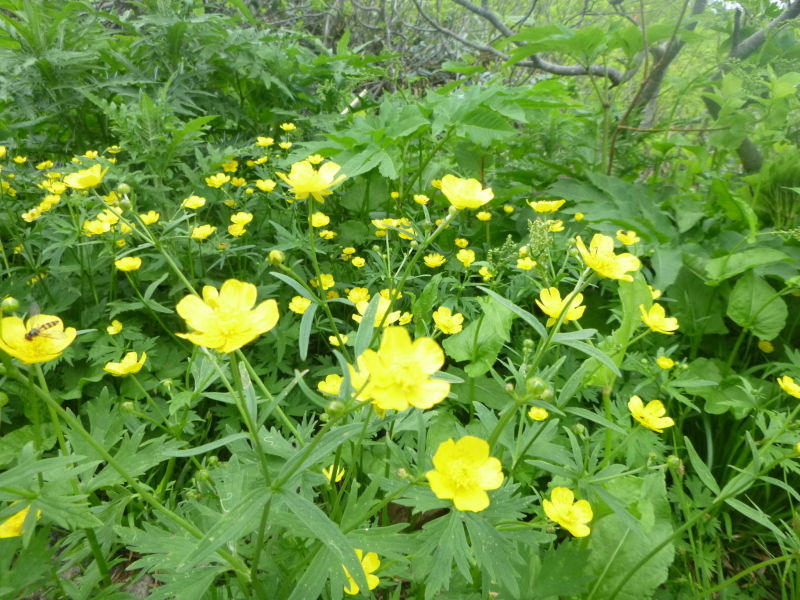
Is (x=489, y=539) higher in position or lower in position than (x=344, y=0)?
lower

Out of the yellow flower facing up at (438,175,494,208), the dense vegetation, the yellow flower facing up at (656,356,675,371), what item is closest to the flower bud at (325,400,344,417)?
the dense vegetation

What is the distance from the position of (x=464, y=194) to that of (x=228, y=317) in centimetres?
64

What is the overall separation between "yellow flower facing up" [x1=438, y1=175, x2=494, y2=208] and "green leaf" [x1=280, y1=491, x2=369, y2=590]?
67 cm

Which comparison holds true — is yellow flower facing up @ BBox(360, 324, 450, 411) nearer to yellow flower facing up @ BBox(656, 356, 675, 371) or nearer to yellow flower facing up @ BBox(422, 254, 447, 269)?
yellow flower facing up @ BBox(656, 356, 675, 371)

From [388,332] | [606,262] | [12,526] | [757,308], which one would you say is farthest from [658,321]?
[12,526]

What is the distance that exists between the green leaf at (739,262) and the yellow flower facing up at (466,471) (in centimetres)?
155

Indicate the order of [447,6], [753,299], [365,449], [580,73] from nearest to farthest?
[365,449], [753,299], [580,73], [447,6]

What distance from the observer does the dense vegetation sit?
0.84 metres

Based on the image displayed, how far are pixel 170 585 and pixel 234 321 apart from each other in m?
0.50

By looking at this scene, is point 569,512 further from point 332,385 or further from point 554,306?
point 332,385

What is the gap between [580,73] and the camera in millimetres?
2826

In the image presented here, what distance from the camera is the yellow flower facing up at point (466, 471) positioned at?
2.60ft

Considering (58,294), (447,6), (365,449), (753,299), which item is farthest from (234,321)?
(447,6)

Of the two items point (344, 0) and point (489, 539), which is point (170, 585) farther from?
point (344, 0)
